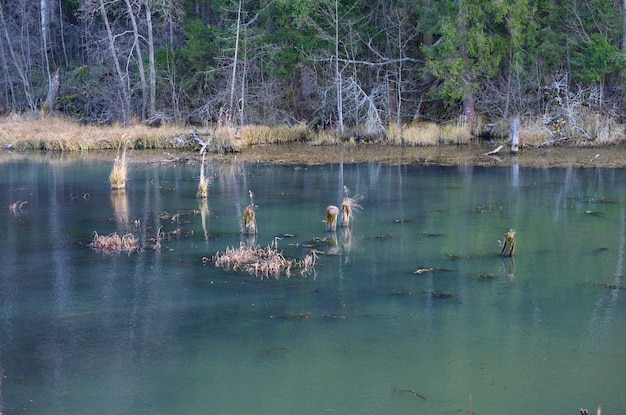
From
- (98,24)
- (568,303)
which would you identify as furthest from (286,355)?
(98,24)

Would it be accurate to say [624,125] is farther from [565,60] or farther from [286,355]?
[286,355]

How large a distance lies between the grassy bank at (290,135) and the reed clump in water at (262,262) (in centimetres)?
1379

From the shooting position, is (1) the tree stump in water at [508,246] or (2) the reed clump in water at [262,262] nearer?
(2) the reed clump in water at [262,262]

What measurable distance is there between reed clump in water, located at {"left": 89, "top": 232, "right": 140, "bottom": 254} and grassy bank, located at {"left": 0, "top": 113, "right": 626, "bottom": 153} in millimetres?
12590

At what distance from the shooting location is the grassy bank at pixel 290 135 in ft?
82.0

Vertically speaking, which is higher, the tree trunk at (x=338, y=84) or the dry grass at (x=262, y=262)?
the tree trunk at (x=338, y=84)

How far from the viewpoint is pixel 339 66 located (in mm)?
30453

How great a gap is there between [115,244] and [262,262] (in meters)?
2.55

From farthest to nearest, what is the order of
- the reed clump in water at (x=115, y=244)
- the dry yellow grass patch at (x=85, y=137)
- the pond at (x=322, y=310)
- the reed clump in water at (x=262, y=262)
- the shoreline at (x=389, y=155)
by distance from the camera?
the dry yellow grass patch at (x=85, y=137)
the shoreline at (x=389, y=155)
the reed clump in water at (x=115, y=244)
the reed clump in water at (x=262, y=262)
the pond at (x=322, y=310)

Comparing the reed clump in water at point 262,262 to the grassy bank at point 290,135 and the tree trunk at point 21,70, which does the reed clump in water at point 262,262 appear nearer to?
the grassy bank at point 290,135

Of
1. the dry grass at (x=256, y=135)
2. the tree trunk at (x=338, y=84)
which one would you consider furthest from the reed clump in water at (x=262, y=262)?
the tree trunk at (x=338, y=84)

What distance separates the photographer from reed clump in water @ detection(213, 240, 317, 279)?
10711mm

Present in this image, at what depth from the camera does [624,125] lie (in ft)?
83.1

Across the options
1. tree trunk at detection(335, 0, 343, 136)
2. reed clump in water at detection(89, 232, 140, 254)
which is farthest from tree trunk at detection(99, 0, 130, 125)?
reed clump in water at detection(89, 232, 140, 254)
